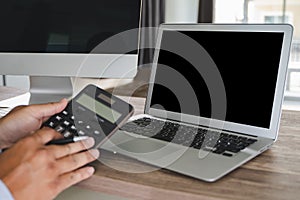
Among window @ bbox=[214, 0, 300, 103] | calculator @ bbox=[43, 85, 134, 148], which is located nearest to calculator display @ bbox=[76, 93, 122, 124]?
calculator @ bbox=[43, 85, 134, 148]

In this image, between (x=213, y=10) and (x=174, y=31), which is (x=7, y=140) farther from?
(x=213, y=10)

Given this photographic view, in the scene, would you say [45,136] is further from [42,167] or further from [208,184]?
[208,184]

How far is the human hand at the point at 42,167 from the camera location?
18.5 inches

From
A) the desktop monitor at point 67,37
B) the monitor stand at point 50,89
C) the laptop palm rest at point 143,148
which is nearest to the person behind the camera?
the laptop palm rest at point 143,148

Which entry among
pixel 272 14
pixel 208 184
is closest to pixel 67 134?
pixel 208 184

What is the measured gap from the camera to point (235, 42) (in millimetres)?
741

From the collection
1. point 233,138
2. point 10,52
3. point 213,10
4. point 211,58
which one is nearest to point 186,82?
point 211,58

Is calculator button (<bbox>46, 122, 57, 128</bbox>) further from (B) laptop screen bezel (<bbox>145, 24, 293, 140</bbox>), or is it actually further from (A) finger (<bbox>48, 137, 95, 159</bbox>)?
(B) laptop screen bezel (<bbox>145, 24, 293, 140</bbox>)

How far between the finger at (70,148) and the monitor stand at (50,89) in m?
0.46

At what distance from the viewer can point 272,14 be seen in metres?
3.66

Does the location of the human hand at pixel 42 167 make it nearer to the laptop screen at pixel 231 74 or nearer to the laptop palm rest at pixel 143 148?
the laptop palm rest at pixel 143 148

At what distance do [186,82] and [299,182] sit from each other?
35 centimetres

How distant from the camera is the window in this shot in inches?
141

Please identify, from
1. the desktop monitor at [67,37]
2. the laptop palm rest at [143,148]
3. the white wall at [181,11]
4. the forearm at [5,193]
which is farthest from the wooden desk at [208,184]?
the white wall at [181,11]
